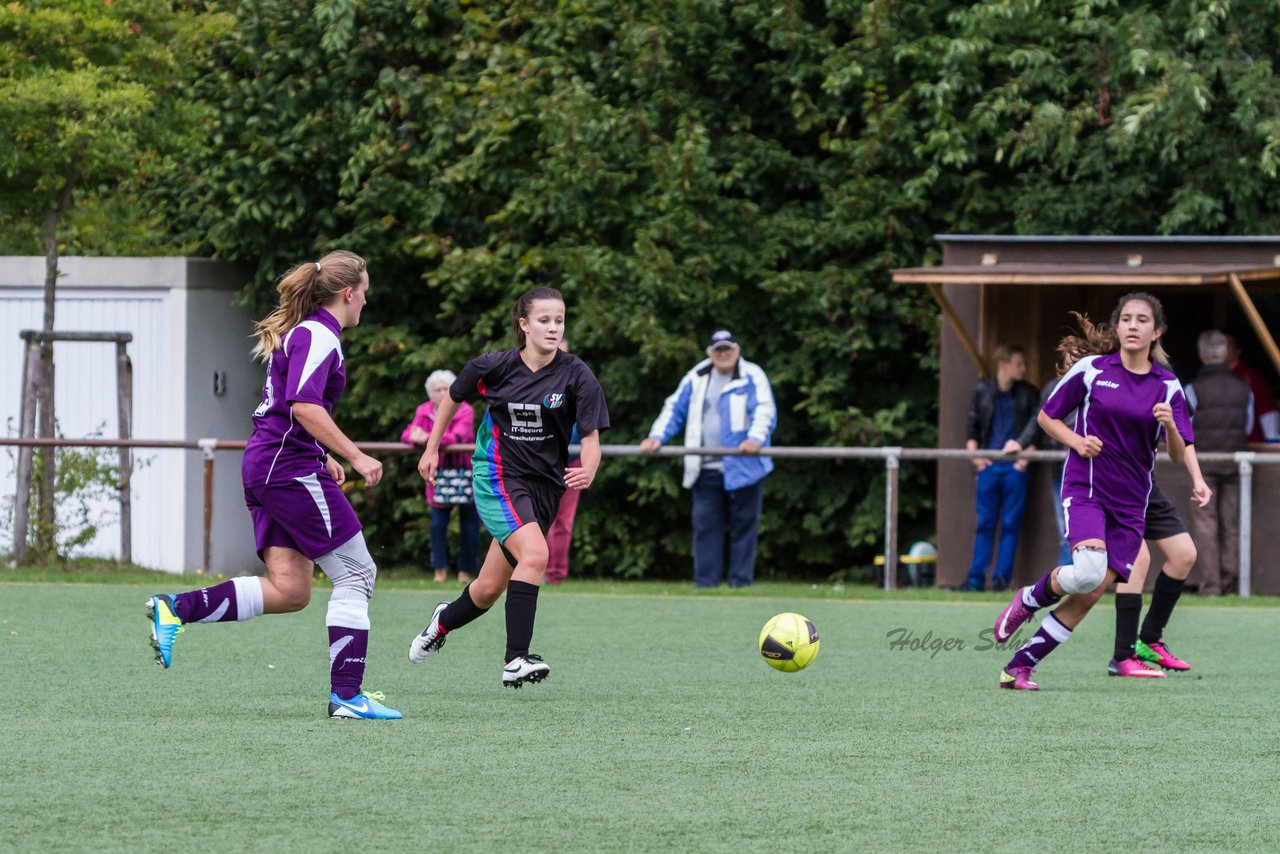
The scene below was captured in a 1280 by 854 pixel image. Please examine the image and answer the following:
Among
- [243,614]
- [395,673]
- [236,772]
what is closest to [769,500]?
[395,673]

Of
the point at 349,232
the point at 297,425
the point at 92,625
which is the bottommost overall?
the point at 92,625

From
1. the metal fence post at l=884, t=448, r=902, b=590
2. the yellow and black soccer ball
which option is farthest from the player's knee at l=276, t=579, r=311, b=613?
the metal fence post at l=884, t=448, r=902, b=590

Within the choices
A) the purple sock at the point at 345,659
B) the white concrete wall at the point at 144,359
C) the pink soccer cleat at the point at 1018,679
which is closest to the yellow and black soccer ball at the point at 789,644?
the pink soccer cleat at the point at 1018,679

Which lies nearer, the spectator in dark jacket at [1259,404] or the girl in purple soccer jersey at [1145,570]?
the girl in purple soccer jersey at [1145,570]

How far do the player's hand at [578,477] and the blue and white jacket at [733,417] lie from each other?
6257 millimetres

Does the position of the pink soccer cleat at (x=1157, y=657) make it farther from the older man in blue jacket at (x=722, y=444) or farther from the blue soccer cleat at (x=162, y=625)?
the older man in blue jacket at (x=722, y=444)

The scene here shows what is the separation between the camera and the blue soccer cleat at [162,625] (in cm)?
665

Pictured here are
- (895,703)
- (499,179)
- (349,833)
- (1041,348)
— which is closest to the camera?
(349,833)

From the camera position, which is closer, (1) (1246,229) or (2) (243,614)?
(2) (243,614)

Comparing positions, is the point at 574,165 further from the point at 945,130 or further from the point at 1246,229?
the point at 1246,229

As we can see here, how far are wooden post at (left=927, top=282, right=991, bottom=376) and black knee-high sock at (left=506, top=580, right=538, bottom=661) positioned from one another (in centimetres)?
768

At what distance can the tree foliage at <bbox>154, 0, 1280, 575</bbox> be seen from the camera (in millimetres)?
15844

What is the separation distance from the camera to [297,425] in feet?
21.5

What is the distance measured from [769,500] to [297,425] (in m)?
10.6
